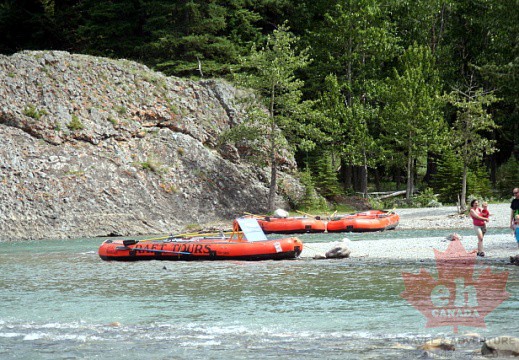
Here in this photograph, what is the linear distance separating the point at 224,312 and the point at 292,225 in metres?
17.8

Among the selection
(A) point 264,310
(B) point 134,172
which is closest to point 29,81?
(B) point 134,172

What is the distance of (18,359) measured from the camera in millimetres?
10266

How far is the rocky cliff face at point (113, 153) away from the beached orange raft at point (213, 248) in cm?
942

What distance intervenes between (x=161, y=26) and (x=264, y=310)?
3554cm

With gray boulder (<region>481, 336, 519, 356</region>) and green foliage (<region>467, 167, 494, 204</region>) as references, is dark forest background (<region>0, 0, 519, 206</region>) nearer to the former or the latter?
green foliage (<region>467, 167, 494, 204</region>)

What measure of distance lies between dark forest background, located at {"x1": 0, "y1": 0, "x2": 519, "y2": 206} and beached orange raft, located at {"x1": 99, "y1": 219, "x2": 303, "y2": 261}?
58.6 feet

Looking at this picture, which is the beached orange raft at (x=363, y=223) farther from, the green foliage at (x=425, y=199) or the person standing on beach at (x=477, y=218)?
the person standing on beach at (x=477, y=218)

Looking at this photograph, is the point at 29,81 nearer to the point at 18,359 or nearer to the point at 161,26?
the point at 161,26

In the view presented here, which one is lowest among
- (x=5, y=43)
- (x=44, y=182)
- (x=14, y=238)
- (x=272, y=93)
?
(x=14, y=238)

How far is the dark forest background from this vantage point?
139 feet

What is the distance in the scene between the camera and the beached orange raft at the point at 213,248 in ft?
69.4

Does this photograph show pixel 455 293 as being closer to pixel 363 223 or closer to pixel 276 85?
pixel 363 223

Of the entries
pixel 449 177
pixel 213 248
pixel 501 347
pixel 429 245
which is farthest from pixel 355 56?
pixel 501 347

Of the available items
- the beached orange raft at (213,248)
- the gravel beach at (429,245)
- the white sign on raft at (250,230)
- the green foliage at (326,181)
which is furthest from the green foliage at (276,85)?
the beached orange raft at (213,248)
